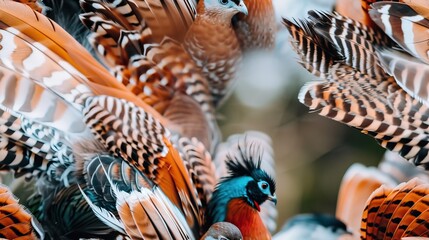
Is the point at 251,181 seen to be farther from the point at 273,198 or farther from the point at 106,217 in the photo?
the point at 106,217

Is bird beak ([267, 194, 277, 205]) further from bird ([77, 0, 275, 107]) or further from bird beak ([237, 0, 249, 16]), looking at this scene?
bird beak ([237, 0, 249, 16])

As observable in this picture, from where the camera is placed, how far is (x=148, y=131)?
5.88ft

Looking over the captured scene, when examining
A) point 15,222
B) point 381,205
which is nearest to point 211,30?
point 381,205

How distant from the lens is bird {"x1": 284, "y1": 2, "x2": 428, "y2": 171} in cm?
169

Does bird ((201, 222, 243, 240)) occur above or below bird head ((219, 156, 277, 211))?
below

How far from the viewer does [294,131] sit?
172 centimetres

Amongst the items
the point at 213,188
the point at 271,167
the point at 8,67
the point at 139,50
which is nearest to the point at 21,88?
the point at 8,67

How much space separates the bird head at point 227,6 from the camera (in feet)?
5.60

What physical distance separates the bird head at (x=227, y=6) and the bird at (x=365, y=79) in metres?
0.12

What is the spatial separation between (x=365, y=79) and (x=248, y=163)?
14.0 inches

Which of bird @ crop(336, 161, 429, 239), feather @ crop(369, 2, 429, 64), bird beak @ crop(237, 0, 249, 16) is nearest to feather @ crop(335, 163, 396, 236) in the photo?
bird @ crop(336, 161, 429, 239)

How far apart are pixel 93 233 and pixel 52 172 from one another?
0.65ft

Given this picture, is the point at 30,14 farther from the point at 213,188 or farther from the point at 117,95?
the point at 213,188

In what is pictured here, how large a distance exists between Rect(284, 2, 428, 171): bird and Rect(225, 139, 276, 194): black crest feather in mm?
177
